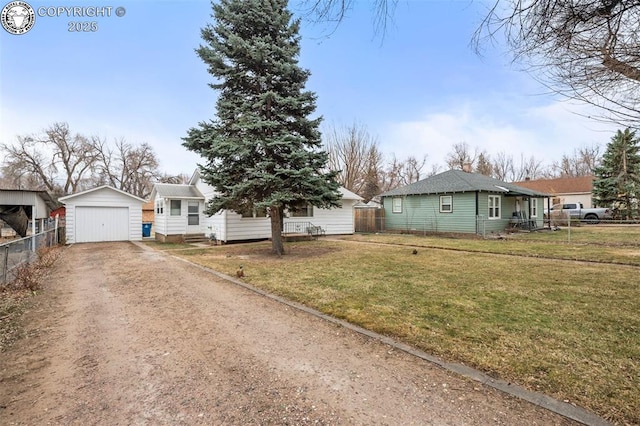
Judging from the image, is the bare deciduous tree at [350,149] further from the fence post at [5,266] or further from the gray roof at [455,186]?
the fence post at [5,266]

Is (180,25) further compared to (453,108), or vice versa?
(453,108)

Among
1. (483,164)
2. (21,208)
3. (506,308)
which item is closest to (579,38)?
(506,308)

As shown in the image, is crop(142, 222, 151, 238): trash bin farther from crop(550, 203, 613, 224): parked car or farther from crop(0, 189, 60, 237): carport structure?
crop(550, 203, 613, 224): parked car

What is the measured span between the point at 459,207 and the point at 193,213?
14.9m

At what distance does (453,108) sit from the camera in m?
15.5

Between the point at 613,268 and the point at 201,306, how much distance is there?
973 centimetres

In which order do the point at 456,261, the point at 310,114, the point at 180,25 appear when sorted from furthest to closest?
the point at 310,114, the point at 180,25, the point at 456,261

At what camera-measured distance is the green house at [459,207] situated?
17.2 m

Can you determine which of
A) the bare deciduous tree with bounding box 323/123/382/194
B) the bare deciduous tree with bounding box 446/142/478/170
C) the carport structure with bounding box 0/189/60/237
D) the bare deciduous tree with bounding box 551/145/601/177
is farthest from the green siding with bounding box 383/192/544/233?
the bare deciduous tree with bounding box 551/145/601/177

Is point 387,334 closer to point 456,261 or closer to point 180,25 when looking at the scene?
point 456,261

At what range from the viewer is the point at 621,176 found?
2436 centimetres

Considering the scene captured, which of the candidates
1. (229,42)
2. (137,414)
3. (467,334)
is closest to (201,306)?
(137,414)

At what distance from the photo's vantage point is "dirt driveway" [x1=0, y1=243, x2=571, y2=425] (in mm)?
2305

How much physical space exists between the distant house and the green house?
16.8 meters
